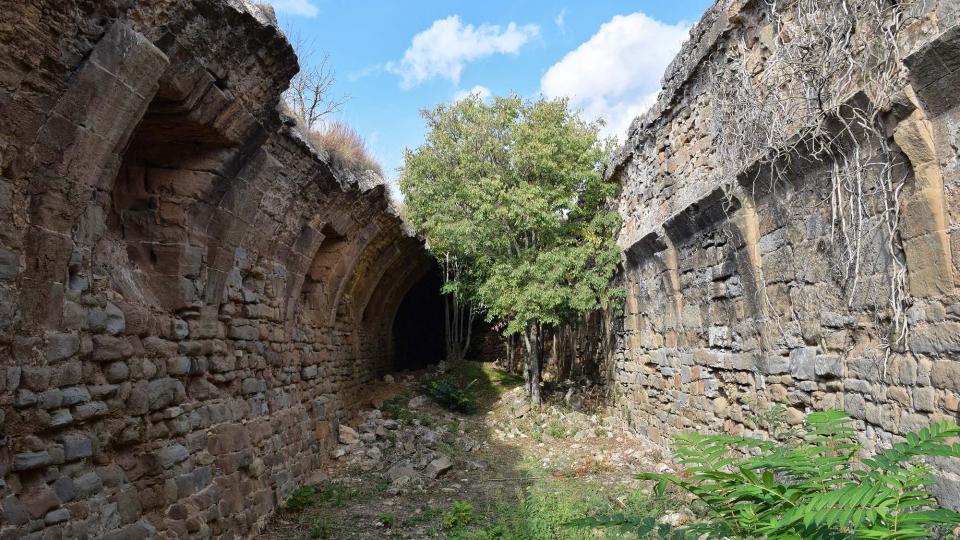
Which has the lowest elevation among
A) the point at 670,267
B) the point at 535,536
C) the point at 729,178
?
the point at 535,536

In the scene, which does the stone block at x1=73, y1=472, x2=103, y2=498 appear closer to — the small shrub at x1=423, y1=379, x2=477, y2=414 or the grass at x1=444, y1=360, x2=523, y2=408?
the small shrub at x1=423, y1=379, x2=477, y2=414

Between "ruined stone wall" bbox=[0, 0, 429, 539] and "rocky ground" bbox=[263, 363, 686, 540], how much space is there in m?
0.77

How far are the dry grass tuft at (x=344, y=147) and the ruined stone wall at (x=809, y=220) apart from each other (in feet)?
12.8

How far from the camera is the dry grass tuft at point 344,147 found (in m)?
7.71

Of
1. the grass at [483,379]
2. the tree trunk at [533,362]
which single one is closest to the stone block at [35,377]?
the tree trunk at [533,362]

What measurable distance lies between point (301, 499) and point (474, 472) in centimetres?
248

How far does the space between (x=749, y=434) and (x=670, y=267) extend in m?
2.44

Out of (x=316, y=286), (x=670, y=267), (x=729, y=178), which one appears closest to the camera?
(x=729, y=178)

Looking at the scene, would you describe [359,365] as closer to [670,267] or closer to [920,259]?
[670,267]

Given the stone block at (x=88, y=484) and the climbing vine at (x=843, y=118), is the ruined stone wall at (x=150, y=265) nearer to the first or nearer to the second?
the stone block at (x=88, y=484)

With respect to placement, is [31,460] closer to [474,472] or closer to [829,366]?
[829,366]

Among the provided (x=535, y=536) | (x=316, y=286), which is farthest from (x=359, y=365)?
(x=535, y=536)

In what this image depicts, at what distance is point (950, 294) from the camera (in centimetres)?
358

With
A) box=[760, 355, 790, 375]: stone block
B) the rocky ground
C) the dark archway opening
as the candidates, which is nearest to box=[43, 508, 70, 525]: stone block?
the rocky ground
